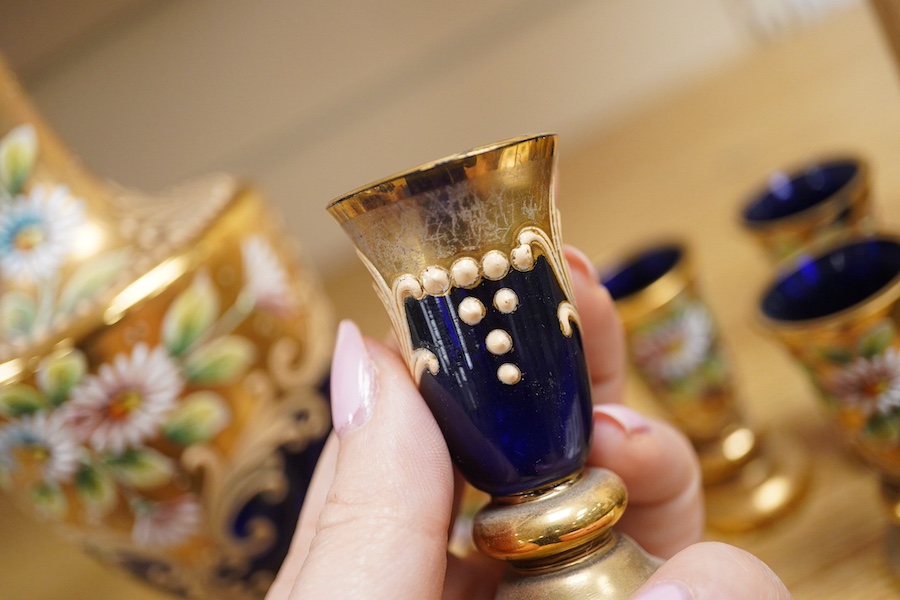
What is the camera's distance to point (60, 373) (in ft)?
1.53

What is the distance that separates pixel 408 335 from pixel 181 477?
234 millimetres

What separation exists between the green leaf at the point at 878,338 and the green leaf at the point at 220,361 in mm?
340

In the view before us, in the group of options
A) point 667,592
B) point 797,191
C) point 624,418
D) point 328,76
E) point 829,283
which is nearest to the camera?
point 667,592

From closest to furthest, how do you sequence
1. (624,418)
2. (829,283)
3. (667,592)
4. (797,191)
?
(667,592)
(624,418)
(829,283)
(797,191)

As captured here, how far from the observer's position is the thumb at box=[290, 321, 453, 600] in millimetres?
315

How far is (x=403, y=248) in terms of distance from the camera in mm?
314

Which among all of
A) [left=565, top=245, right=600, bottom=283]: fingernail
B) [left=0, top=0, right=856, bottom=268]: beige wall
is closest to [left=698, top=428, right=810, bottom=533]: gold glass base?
[left=565, top=245, right=600, bottom=283]: fingernail

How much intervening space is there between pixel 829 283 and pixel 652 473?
0.18 metres

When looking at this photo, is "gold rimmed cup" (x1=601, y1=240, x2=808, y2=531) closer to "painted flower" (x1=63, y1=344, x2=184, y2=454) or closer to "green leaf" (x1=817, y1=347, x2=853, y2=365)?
"green leaf" (x1=817, y1=347, x2=853, y2=365)

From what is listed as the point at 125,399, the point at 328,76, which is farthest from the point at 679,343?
the point at 328,76

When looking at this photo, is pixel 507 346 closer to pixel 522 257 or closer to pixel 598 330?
pixel 522 257

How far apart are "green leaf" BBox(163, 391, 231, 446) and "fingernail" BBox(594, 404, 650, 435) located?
0.72 ft

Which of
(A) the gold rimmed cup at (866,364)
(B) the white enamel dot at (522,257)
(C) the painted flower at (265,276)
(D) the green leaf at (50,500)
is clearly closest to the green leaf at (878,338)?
(A) the gold rimmed cup at (866,364)

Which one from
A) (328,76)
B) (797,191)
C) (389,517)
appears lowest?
(797,191)
